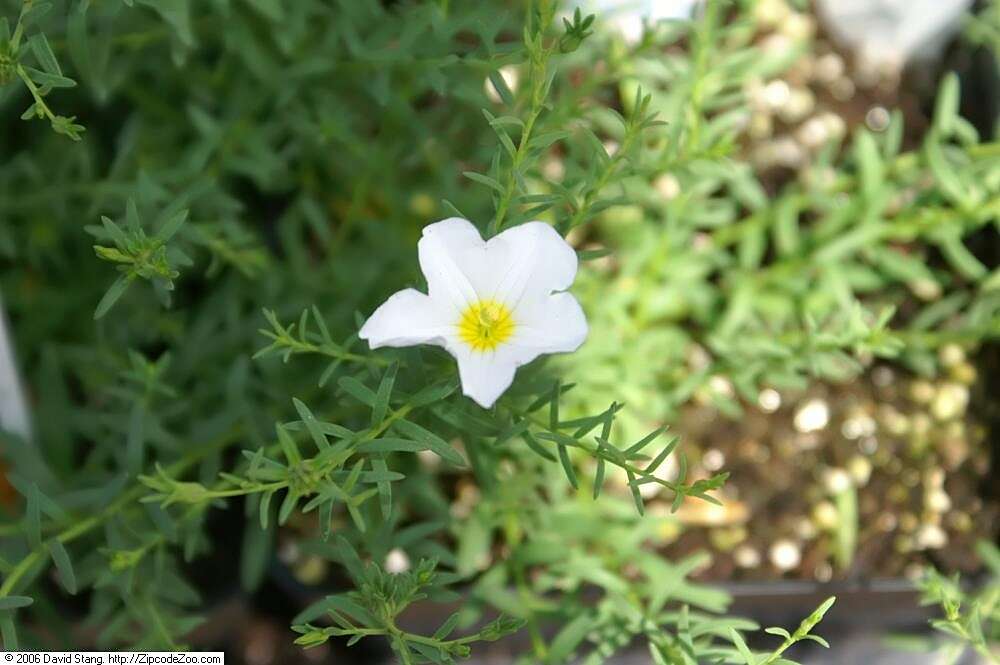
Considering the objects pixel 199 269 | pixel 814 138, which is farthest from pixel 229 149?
pixel 814 138

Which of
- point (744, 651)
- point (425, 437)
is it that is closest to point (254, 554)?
point (425, 437)

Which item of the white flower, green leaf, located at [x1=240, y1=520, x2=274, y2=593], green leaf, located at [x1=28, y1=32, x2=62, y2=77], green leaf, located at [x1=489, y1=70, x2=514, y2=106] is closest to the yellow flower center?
the white flower

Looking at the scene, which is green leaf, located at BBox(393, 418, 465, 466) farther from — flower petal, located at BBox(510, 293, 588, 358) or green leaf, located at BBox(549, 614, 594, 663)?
green leaf, located at BBox(549, 614, 594, 663)

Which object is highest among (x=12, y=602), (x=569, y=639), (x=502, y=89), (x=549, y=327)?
(x=502, y=89)

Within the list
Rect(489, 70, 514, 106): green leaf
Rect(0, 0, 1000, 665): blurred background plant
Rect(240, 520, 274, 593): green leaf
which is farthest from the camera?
Rect(240, 520, 274, 593): green leaf

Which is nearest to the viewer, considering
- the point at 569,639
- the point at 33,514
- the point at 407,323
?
the point at 407,323

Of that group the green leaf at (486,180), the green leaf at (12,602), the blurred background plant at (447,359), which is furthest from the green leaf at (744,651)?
the green leaf at (12,602)

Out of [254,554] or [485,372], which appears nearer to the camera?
[485,372]

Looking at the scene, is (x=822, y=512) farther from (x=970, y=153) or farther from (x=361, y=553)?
(x=361, y=553)

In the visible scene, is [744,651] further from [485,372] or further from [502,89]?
[502,89]
